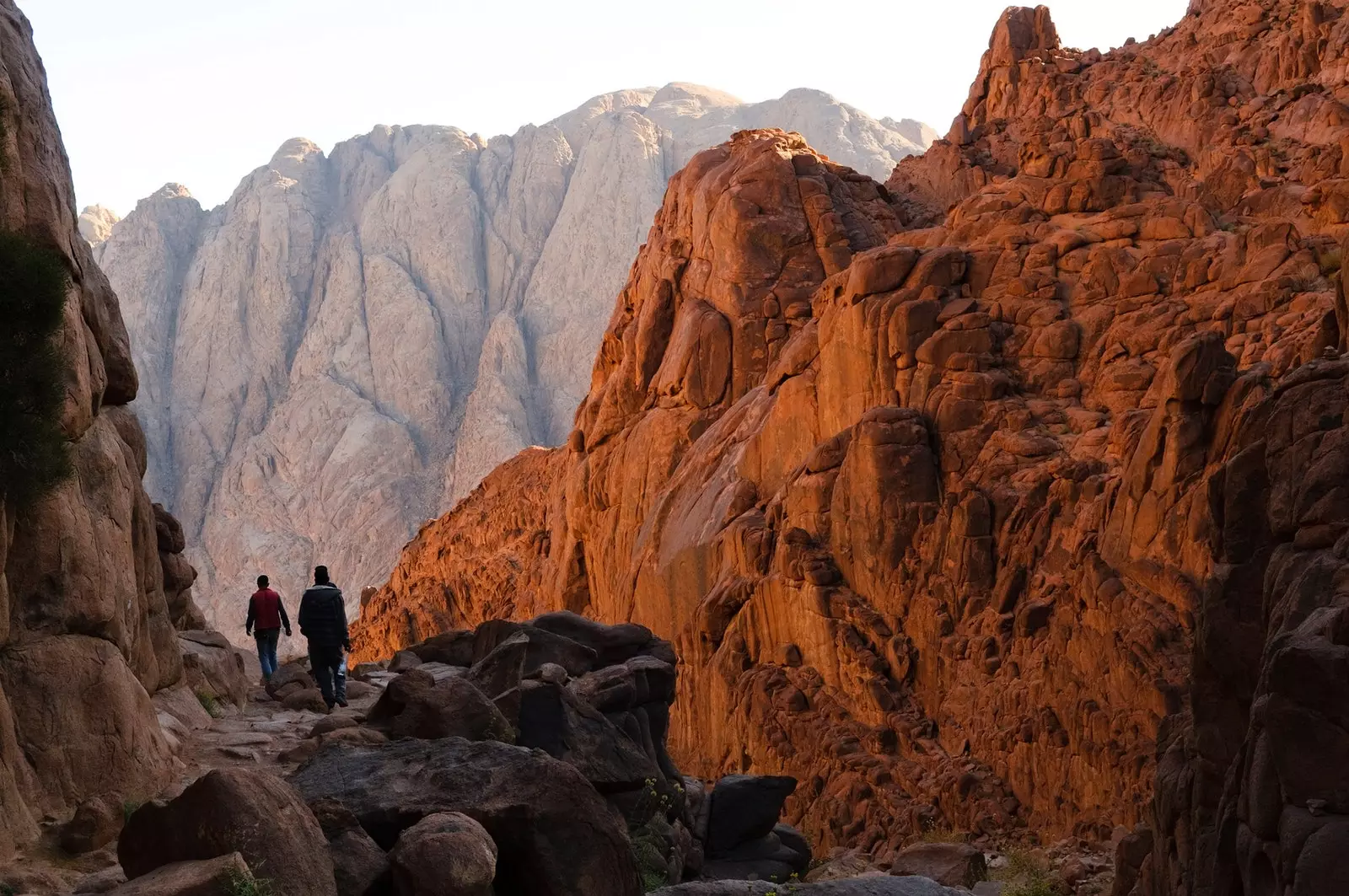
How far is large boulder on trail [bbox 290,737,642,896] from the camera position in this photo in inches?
439

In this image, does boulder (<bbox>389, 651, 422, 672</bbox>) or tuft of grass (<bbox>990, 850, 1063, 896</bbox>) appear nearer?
tuft of grass (<bbox>990, 850, 1063, 896</bbox>)

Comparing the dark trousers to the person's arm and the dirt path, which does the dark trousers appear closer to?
the person's arm

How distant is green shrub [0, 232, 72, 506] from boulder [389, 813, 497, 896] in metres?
4.79

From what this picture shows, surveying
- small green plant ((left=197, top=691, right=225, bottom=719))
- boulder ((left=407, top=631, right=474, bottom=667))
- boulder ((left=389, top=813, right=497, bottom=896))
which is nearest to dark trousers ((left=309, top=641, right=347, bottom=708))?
small green plant ((left=197, top=691, right=225, bottom=719))

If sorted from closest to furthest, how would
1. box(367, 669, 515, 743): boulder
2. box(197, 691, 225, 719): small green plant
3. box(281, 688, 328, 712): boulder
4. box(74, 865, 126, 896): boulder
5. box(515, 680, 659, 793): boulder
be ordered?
1. box(74, 865, 126, 896): boulder
2. box(367, 669, 515, 743): boulder
3. box(515, 680, 659, 793): boulder
4. box(197, 691, 225, 719): small green plant
5. box(281, 688, 328, 712): boulder

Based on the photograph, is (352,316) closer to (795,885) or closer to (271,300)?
(271,300)

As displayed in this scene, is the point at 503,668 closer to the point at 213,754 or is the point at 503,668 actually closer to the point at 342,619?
the point at 342,619

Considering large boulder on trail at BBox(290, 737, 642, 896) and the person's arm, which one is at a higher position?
the person's arm

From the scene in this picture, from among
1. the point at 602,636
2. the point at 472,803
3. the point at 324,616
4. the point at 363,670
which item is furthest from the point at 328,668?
the point at 363,670

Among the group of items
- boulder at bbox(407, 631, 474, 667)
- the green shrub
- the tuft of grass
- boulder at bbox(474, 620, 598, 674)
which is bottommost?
the tuft of grass

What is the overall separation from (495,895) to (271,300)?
11520 cm

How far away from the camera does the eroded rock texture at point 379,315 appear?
10612 centimetres

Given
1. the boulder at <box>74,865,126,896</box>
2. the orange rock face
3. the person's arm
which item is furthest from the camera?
the person's arm

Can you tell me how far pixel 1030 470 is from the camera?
26.8 meters
